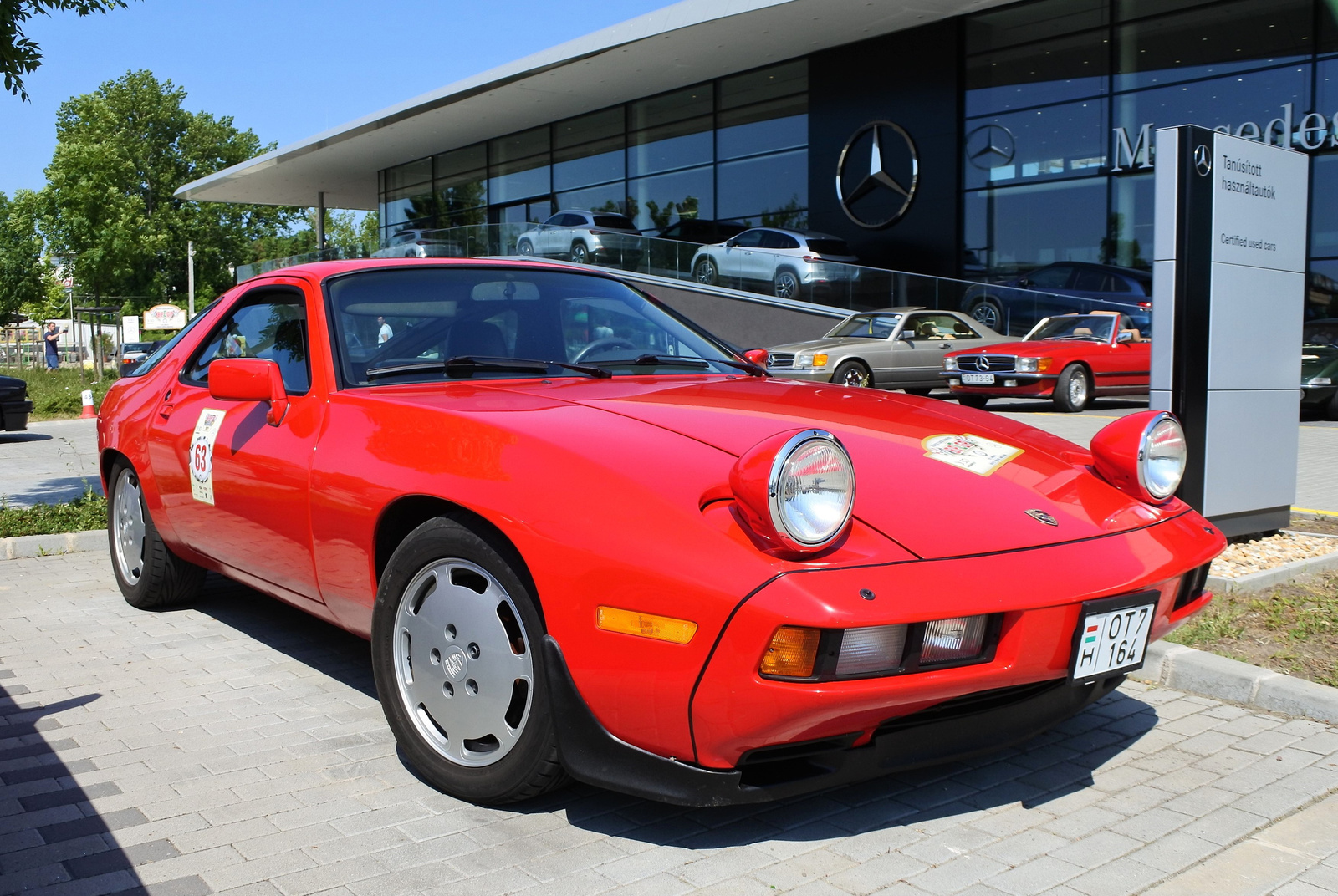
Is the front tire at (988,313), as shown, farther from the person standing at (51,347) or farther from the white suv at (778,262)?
the person standing at (51,347)

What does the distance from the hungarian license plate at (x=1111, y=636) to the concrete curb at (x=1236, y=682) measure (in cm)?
90

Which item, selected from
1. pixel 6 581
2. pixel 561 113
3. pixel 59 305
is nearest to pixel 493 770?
pixel 6 581

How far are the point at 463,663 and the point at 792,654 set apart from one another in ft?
3.20

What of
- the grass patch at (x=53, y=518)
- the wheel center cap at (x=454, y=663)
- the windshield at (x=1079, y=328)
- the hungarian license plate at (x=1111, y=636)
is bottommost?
the grass patch at (x=53, y=518)

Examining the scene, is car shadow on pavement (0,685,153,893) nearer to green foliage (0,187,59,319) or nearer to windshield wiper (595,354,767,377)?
windshield wiper (595,354,767,377)

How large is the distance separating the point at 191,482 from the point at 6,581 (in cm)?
230

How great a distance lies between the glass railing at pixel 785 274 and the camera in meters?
18.6

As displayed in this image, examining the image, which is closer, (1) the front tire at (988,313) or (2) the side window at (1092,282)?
(1) the front tire at (988,313)

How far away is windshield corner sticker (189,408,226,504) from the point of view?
4.04 m

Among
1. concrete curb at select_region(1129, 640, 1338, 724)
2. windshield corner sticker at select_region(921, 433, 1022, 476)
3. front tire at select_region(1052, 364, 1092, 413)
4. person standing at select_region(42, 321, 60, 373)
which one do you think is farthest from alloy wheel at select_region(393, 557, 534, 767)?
person standing at select_region(42, 321, 60, 373)

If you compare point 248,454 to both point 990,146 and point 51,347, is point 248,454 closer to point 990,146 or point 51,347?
point 990,146

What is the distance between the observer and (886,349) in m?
17.0

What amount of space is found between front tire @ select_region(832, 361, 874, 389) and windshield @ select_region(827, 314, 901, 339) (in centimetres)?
86

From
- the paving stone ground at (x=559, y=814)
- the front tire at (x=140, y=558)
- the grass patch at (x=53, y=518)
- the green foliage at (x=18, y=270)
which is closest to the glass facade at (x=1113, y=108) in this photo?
the paving stone ground at (x=559, y=814)
